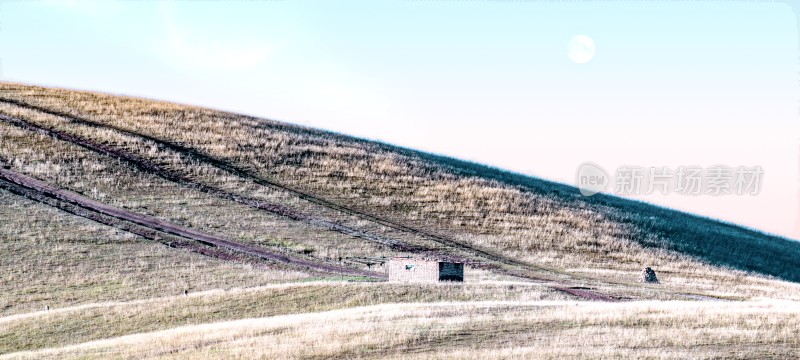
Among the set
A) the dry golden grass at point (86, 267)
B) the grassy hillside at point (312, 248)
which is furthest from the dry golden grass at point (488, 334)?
the dry golden grass at point (86, 267)

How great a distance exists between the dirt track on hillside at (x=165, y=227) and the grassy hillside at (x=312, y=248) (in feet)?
2.38

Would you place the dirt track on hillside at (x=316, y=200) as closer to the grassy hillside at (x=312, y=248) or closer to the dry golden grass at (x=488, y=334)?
the grassy hillside at (x=312, y=248)

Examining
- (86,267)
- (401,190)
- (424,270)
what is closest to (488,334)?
(424,270)

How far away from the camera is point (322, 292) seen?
39750 mm

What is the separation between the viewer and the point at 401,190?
251ft

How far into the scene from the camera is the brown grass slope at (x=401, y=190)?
2606 inches

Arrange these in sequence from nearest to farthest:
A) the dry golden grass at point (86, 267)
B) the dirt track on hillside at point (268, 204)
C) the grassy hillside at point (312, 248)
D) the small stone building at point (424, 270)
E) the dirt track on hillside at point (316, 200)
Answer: the grassy hillside at point (312, 248)
the small stone building at point (424, 270)
the dry golden grass at point (86, 267)
the dirt track on hillside at point (316, 200)
the dirt track on hillside at point (268, 204)

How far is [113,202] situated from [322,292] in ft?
84.9

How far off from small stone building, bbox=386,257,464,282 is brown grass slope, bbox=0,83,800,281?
34.1 ft

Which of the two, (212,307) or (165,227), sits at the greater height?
(165,227)

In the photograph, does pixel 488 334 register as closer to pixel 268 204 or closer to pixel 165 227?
pixel 165 227

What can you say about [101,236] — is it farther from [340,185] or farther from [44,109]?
[44,109]

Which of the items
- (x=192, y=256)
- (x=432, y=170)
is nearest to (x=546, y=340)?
(x=192, y=256)

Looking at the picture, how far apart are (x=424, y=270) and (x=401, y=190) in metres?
32.0
